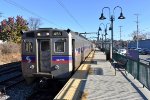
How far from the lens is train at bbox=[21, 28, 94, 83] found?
1533 centimetres

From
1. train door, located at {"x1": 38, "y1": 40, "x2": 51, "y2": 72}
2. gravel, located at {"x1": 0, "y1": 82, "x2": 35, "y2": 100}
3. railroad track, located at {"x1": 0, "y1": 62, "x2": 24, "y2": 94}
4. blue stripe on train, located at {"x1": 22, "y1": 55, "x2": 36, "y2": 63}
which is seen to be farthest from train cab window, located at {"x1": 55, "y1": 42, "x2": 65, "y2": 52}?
railroad track, located at {"x1": 0, "y1": 62, "x2": 24, "y2": 94}

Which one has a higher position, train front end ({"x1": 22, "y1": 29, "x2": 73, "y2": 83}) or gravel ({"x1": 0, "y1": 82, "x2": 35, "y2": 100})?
train front end ({"x1": 22, "y1": 29, "x2": 73, "y2": 83})

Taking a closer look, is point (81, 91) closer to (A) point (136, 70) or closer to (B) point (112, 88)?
(B) point (112, 88)

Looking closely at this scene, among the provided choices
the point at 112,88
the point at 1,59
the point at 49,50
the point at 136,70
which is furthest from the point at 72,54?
the point at 1,59

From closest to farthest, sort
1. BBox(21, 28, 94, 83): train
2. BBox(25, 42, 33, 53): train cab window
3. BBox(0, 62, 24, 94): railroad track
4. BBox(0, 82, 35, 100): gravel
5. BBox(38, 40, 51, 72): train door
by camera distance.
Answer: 1. BBox(0, 82, 35, 100): gravel
2. BBox(21, 28, 94, 83): train
3. BBox(38, 40, 51, 72): train door
4. BBox(25, 42, 33, 53): train cab window
5. BBox(0, 62, 24, 94): railroad track

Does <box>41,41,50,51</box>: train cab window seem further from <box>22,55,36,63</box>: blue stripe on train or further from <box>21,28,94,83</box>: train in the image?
<box>22,55,36,63</box>: blue stripe on train

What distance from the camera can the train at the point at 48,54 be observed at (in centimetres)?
1533

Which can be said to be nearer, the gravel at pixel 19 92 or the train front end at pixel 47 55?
the gravel at pixel 19 92

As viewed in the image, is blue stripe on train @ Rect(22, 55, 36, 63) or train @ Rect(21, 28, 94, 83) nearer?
train @ Rect(21, 28, 94, 83)

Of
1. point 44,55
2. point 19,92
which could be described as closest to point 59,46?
point 44,55

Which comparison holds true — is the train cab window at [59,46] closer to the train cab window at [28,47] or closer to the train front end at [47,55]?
the train front end at [47,55]

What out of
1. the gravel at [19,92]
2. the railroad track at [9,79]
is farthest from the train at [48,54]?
the railroad track at [9,79]

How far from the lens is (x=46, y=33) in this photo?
15.5 metres

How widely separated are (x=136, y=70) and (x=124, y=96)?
5061 mm
